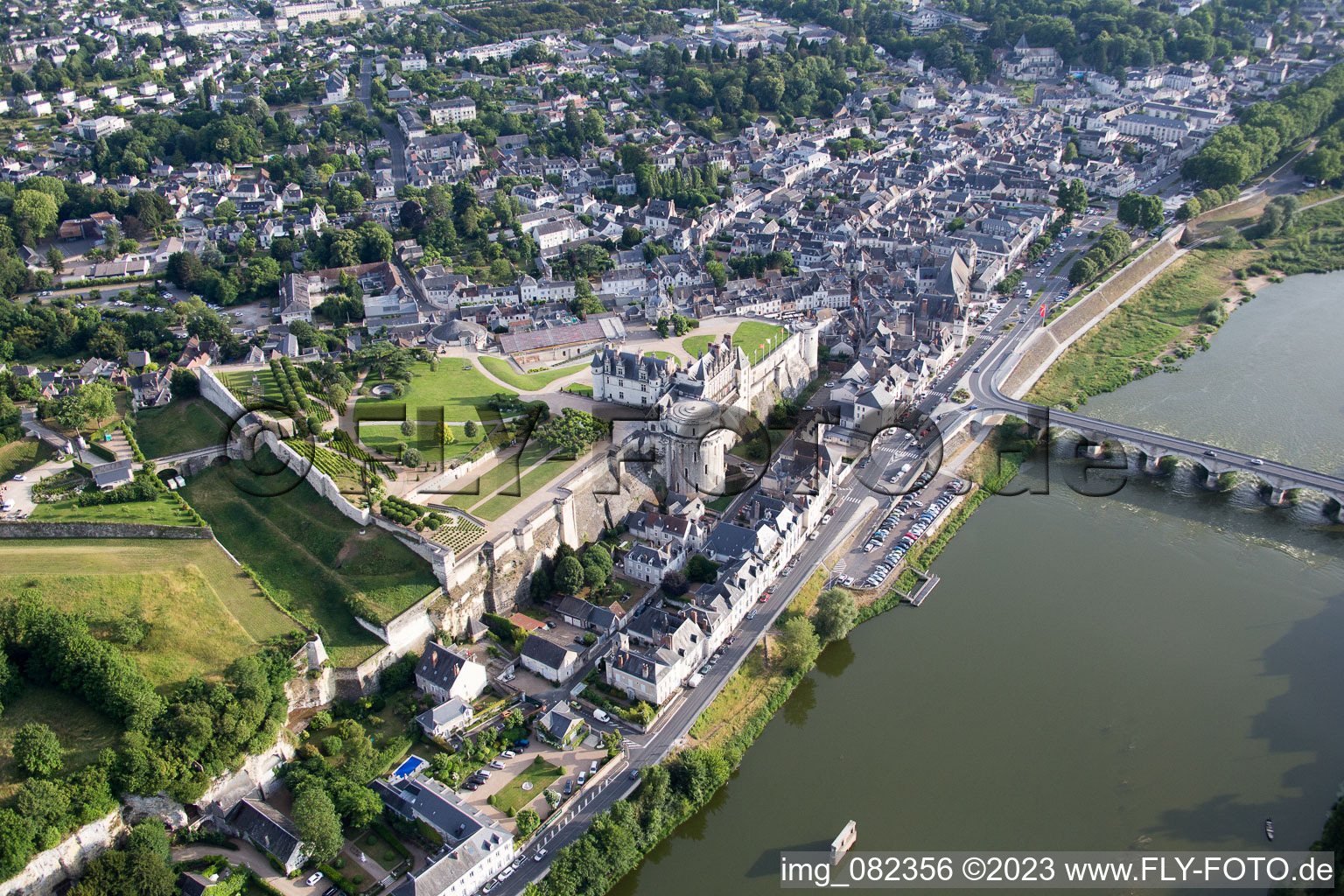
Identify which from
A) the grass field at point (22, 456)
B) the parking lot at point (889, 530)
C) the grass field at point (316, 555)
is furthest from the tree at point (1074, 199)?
the grass field at point (22, 456)

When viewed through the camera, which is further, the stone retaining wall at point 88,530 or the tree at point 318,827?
the stone retaining wall at point 88,530

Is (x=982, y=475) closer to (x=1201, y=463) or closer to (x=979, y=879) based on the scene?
(x=1201, y=463)

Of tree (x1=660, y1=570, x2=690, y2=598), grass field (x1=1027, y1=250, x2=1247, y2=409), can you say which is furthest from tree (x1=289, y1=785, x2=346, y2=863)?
grass field (x1=1027, y1=250, x2=1247, y2=409)

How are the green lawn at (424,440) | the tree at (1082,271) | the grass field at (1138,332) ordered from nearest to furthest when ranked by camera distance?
the green lawn at (424,440) < the grass field at (1138,332) < the tree at (1082,271)

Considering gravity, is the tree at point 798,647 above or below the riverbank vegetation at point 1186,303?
below

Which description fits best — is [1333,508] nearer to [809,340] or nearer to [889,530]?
[889,530]

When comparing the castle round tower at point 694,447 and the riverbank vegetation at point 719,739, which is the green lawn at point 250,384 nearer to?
the castle round tower at point 694,447
